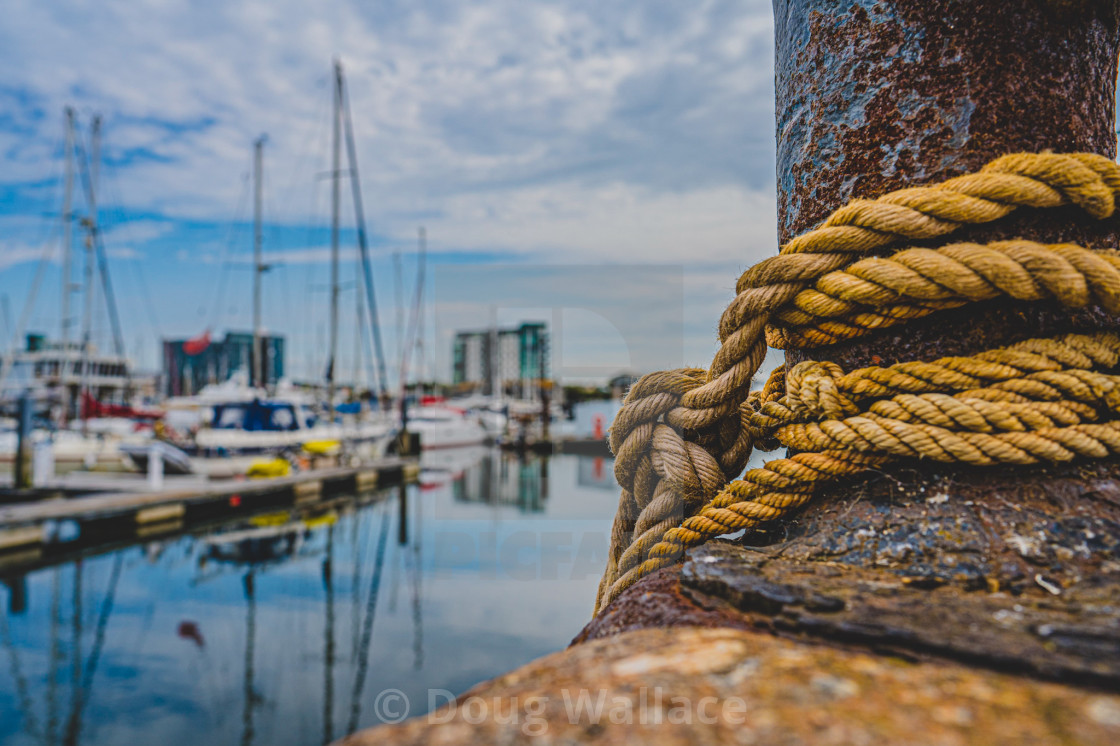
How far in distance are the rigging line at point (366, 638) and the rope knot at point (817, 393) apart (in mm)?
7772

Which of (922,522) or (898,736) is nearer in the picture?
(898,736)

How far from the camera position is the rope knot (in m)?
1.28

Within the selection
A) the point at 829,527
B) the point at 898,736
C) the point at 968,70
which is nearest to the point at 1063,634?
the point at 898,736

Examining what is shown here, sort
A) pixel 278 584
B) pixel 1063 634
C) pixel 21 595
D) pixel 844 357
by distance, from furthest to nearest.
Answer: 1. pixel 278 584
2. pixel 21 595
3. pixel 844 357
4. pixel 1063 634

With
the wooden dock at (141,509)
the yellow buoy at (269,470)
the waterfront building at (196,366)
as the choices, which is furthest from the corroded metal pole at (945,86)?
the waterfront building at (196,366)

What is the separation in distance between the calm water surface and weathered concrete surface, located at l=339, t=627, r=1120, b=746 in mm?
3889

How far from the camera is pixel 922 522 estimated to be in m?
1.15

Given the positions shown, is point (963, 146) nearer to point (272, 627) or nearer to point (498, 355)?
point (272, 627)

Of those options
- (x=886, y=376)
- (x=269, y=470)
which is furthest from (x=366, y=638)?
(x=886, y=376)

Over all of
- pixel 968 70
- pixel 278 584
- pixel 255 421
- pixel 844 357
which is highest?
pixel 968 70

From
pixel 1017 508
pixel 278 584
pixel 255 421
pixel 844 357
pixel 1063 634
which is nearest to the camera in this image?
pixel 1063 634

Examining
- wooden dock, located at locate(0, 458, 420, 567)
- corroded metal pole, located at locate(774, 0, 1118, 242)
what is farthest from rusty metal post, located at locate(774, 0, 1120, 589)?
wooden dock, located at locate(0, 458, 420, 567)

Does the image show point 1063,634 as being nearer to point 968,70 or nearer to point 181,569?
point 968,70

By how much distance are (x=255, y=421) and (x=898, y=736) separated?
2644cm
